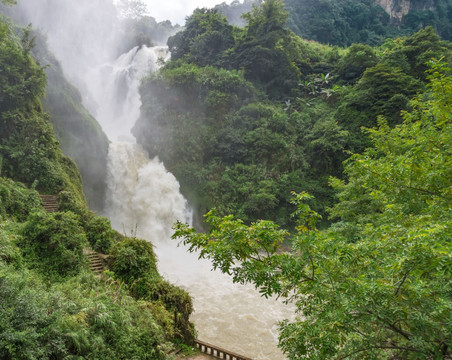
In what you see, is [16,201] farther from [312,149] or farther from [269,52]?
[269,52]

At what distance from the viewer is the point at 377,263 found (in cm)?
356

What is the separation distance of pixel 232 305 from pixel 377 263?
10623 mm

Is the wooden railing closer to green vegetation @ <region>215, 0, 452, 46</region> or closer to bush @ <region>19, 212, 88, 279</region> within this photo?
bush @ <region>19, 212, 88, 279</region>

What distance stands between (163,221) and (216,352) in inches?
503

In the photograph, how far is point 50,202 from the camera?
13.1 metres

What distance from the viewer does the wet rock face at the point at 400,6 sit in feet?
152

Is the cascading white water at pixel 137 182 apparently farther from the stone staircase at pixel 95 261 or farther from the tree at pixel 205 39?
the tree at pixel 205 39

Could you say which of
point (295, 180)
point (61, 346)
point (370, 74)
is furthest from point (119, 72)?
point (61, 346)

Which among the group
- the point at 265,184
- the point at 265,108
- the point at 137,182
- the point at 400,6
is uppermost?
the point at 400,6

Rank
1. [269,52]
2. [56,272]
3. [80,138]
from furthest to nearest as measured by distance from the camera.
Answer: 1. [269,52]
2. [80,138]
3. [56,272]

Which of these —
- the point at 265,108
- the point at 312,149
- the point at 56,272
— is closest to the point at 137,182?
the point at 265,108

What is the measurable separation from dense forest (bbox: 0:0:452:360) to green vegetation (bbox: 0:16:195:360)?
0.16 ft

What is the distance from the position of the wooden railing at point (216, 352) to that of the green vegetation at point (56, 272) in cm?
45

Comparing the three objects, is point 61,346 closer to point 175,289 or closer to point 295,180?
point 175,289
